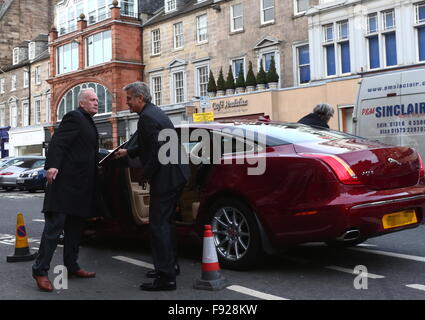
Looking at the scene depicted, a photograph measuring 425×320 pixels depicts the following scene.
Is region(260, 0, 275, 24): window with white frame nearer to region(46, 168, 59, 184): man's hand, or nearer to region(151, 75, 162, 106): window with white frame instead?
region(151, 75, 162, 106): window with white frame

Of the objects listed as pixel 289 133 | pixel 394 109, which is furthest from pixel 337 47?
pixel 289 133

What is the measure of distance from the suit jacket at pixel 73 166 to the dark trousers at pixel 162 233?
0.78 meters

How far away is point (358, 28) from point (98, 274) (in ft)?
62.4

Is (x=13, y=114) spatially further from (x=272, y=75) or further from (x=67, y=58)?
(x=272, y=75)

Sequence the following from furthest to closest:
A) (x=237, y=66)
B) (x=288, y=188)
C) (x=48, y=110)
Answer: (x=48, y=110)
(x=237, y=66)
(x=288, y=188)

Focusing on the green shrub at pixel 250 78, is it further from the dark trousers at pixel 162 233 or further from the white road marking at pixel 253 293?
the white road marking at pixel 253 293

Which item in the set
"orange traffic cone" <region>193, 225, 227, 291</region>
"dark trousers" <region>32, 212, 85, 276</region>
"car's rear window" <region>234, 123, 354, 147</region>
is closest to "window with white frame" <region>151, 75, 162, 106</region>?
"car's rear window" <region>234, 123, 354, 147</region>

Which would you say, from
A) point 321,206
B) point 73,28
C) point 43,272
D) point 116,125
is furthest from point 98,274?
point 73,28

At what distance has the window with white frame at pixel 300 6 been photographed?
24781 millimetres

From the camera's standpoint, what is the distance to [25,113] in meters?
45.4

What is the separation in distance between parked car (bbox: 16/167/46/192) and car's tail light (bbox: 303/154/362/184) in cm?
1814

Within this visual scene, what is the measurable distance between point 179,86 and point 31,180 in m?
13.0

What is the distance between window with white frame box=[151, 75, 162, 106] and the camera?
33.2m

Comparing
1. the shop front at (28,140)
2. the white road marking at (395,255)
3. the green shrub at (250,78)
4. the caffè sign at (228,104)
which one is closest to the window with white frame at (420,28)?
the green shrub at (250,78)
